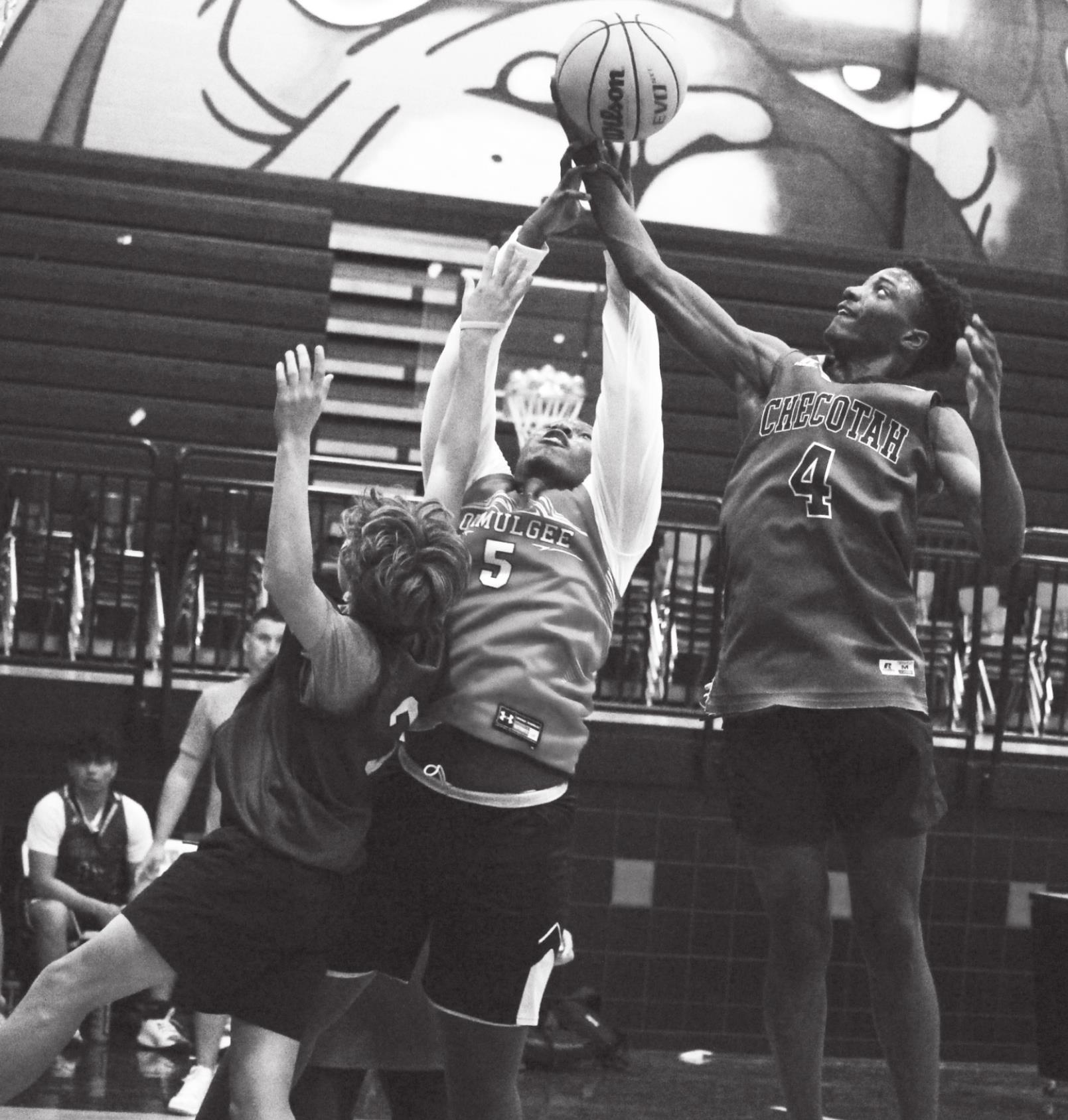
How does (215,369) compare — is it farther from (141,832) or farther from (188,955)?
(188,955)

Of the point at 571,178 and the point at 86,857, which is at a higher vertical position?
the point at 571,178

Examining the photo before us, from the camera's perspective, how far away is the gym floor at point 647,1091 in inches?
227

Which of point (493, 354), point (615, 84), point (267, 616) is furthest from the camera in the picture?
point (267, 616)

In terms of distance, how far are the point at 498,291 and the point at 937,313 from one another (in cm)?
87

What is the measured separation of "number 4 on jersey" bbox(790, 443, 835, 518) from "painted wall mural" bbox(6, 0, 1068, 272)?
8.18m

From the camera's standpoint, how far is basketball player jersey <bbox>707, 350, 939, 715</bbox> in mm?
3238

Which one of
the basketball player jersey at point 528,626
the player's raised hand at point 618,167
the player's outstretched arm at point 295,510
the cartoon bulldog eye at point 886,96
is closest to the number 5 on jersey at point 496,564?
the basketball player jersey at point 528,626

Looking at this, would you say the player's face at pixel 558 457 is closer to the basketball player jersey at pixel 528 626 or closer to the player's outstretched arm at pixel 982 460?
the basketball player jersey at pixel 528 626

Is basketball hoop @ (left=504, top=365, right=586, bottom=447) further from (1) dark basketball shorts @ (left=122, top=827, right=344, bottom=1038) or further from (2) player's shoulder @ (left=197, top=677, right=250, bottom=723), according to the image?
(1) dark basketball shorts @ (left=122, top=827, right=344, bottom=1038)

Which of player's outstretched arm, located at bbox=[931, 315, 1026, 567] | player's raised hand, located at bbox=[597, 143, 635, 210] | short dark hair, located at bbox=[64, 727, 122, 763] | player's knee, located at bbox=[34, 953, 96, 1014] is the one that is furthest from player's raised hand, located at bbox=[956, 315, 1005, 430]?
short dark hair, located at bbox=[64, 727, 122, 763]

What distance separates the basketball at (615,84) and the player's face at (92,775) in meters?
4.03

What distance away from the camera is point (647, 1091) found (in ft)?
22.2

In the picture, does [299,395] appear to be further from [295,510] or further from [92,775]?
[92,775]

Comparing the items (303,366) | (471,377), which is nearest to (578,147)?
(471,377)
